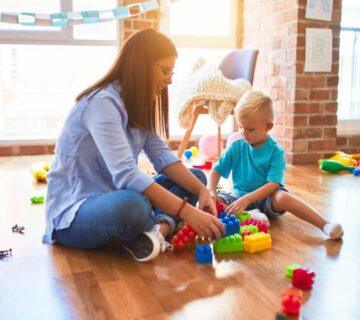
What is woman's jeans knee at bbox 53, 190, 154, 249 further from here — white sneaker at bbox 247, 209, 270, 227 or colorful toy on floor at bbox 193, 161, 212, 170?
colorful toy on floor at bbox 193, 161, 212, 170

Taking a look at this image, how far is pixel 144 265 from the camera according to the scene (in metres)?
1.16

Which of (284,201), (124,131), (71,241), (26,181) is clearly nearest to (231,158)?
(284,201)

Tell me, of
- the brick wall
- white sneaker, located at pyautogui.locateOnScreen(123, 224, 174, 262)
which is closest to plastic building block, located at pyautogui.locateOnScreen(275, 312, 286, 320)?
white sneaker, located at pyautogui.locateOnScreen(123, 224, 174, 262)

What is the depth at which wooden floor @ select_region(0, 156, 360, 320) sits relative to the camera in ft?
2.98

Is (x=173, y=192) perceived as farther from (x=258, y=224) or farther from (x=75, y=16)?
(x=75, y=16)

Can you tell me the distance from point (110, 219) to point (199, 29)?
2545 mm

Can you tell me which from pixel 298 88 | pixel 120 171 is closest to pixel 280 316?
pixel 120 171

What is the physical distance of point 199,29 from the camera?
3.41 metres

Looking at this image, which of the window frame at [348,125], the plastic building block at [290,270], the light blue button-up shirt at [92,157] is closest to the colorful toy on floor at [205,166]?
the window frame at [348,125]

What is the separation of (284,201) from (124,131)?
591 millimetres

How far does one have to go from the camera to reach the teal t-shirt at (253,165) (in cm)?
154

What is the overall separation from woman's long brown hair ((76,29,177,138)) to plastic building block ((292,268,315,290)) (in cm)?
55

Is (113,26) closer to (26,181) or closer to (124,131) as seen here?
(26,181)

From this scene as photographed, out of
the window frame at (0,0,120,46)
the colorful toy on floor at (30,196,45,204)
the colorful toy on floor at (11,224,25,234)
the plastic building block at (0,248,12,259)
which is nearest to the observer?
the plastic building block at (0,248,12,259)
